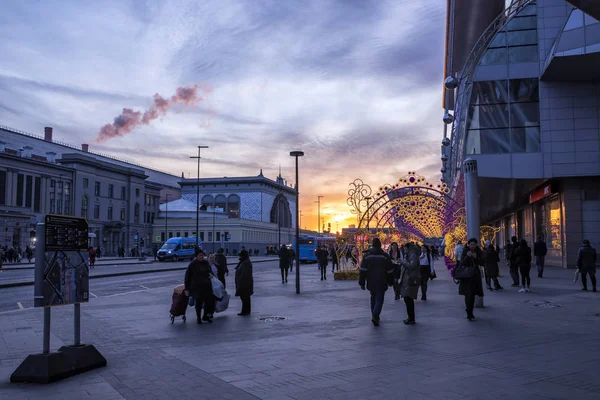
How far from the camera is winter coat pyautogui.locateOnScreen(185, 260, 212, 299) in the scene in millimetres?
12289

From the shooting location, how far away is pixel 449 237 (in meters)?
35.8

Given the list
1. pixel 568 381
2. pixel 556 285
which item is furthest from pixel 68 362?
pixel 556 285

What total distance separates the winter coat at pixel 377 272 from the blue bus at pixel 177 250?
50236 mm

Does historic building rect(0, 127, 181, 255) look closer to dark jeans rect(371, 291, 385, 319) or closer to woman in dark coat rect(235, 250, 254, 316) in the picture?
woman in dark coat rect(235, 250, 254, 316)

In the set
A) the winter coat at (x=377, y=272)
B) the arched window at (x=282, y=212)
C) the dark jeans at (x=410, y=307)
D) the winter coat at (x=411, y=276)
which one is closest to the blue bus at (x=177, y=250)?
the winter coat at (x=411, y=276)

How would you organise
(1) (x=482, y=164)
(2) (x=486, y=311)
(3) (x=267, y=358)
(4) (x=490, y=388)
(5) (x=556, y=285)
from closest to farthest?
1. (4) (x=490, y=388)
2. (3) (x=267, y=358)
3. (2) (x=486, y=311)
4. (5) (x=556, y=285)
5. (1) (x=482, y=164)

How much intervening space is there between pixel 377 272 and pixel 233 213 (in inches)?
4852

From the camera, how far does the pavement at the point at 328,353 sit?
21.0ft

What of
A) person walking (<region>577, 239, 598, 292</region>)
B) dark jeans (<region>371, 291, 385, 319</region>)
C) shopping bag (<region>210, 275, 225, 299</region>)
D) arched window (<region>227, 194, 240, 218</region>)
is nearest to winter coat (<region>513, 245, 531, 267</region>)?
person walking (<region>577, 239, 598, 292</region>)

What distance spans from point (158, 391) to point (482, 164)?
28.6 metres

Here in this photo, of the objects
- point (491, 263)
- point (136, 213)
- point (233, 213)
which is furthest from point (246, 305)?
point (233, 213)

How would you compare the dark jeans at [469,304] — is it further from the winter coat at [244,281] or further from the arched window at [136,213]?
the arched window at [136,213]

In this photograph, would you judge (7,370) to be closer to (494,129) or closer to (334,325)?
(334,325)

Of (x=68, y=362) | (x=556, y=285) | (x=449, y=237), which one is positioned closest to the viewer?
(x=68, y=362)
